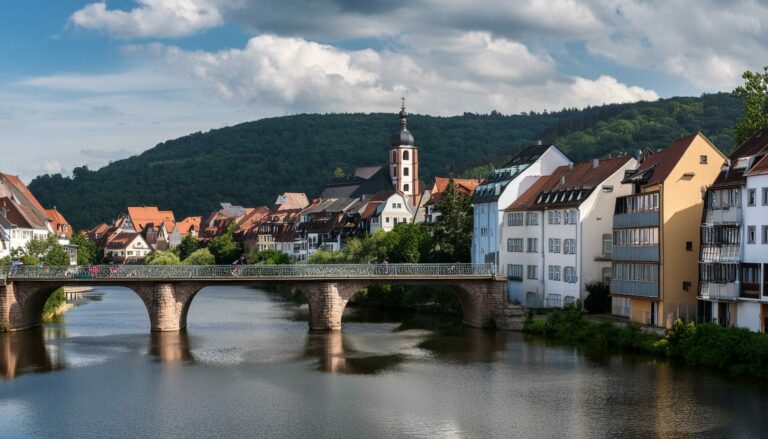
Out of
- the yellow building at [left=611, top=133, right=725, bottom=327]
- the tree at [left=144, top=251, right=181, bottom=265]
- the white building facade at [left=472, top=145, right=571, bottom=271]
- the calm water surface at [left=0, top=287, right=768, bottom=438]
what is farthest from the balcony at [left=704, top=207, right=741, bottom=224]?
the tree at [left=144, top=251, right=181, bottom=265]

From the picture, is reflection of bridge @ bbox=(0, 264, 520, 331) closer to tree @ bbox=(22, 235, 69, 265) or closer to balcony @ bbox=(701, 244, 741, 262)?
balcony @ bbox=(701, 244, 741, 262)

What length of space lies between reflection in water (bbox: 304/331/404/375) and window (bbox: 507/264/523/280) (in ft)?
59.5

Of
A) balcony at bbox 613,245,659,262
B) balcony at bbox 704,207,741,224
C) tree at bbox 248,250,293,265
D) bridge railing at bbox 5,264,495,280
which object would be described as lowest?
bridge railing at bbox 5,264,495,280

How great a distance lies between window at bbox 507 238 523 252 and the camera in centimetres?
7762

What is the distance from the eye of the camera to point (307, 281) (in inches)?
2739

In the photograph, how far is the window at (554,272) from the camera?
71.4m

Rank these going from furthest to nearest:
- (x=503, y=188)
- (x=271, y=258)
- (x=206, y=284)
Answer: (x=271, y=258) < (x=503, y=188) < (x=206, y=284)

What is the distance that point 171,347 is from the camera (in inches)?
2434

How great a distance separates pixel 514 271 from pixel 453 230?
38.8 feet

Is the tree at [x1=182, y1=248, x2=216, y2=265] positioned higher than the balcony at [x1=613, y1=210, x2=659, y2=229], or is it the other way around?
the balcony at [x1=613, y1=210, x2=659, y2=229]

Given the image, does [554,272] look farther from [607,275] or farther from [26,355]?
[26,355]

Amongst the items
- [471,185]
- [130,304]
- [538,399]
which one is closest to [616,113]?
[471,185]

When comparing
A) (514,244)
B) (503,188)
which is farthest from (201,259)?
(514,244)

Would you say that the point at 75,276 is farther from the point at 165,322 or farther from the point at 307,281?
the point at 307,281
